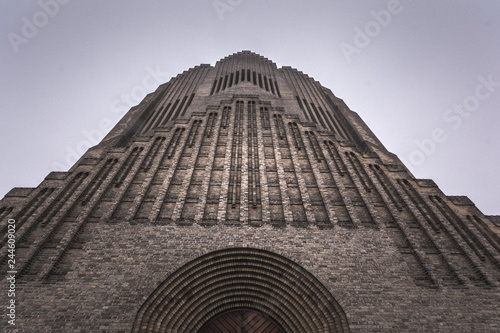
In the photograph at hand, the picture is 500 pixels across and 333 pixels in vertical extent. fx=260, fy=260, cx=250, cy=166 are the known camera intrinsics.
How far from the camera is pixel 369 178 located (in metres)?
10.9

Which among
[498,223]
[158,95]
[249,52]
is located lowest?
[498,223]

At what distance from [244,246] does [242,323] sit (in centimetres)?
238

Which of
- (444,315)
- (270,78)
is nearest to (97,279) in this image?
(444,315)

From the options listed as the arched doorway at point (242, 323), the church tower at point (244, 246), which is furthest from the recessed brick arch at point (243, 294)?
the arched doorway at point (242, 323)

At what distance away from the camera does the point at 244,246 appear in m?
8.27

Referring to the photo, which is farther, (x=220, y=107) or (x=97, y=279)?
(x=220, y=107)

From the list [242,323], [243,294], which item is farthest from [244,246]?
[242,323]

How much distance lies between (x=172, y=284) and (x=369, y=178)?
28.0 feet

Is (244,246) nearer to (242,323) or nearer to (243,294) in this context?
(243,294)

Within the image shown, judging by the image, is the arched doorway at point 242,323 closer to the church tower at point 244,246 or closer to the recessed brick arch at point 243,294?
the church tower at point 244,246

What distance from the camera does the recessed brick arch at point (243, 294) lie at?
7.32 m

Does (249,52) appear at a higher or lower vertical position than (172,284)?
higher

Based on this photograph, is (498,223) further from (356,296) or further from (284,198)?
(284,198)

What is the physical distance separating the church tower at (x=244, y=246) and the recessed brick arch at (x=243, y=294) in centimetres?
3
